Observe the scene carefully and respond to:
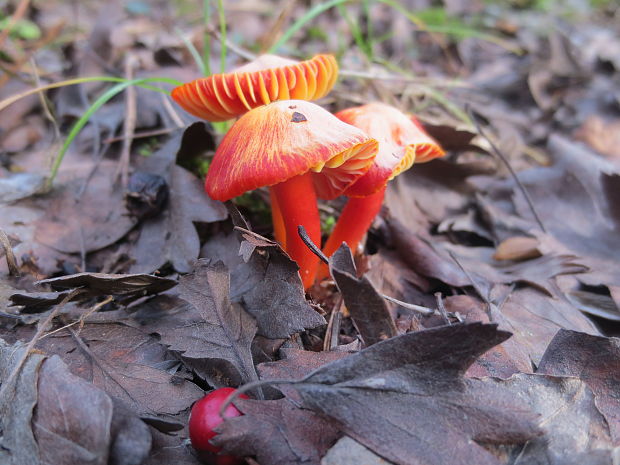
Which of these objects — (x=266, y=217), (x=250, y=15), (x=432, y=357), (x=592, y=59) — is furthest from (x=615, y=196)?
(x=250, y=15)

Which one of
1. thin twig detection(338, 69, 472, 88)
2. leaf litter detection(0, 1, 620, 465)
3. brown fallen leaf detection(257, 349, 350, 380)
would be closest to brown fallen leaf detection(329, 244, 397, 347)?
leaf litter detection(0, 1, 620, 465)

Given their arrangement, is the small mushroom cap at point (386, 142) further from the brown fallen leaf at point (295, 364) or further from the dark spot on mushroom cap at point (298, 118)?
the brown fallen leaf at point (295, 364)

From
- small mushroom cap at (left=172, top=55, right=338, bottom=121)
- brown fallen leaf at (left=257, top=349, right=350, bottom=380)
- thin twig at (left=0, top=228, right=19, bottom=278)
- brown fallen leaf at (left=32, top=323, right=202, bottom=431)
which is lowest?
brown fallen leaf at (left=32, top=323, right=202, bottom=431)

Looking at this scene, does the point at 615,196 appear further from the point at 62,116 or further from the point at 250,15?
the point at 250,15

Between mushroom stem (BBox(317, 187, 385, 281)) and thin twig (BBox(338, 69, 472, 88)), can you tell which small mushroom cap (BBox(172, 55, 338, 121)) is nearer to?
mushroom stem (BBox(317, 187, 385, 281))

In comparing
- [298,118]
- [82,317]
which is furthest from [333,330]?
[82,317]

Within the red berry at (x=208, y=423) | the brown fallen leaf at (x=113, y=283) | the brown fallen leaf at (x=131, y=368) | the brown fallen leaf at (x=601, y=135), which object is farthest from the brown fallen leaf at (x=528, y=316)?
the brown fallen leaf at (x=601, y=135)
